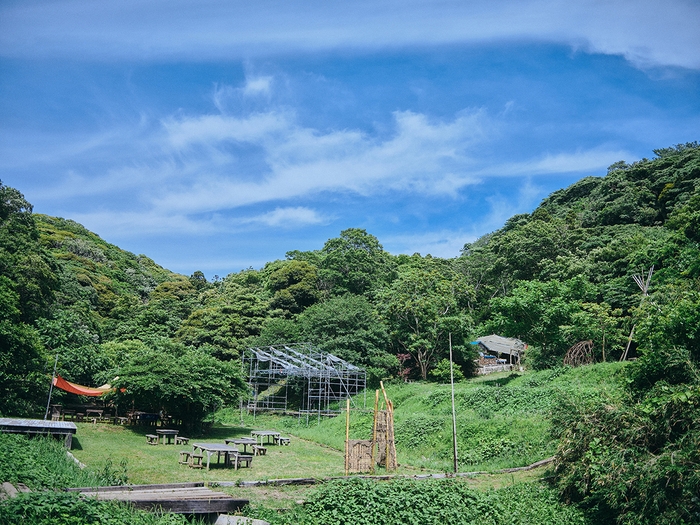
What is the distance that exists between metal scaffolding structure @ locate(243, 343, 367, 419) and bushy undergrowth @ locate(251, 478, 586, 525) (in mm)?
14696

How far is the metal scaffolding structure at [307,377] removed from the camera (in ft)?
85.8

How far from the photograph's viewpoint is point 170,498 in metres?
8.19

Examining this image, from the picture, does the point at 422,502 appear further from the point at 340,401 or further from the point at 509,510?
the point at 340,401

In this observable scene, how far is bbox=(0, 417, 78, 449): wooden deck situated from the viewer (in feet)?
42.9

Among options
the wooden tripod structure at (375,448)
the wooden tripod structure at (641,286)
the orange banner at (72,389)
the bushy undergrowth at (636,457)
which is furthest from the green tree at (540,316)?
the orange banner at (72,389)

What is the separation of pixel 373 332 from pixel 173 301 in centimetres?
2270

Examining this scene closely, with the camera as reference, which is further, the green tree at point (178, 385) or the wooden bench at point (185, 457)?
the green tree at point (178, 385)

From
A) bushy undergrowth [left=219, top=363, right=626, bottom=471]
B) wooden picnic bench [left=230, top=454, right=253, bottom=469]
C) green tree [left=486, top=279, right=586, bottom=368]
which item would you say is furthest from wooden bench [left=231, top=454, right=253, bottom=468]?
green tree [left=486, top=279, right=586, bottom=368]

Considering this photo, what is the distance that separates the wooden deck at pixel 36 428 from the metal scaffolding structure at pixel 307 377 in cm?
1104

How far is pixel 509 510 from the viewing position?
9695mm

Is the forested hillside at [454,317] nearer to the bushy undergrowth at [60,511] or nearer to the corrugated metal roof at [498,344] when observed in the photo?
the corrugated metal roof at [498,344]

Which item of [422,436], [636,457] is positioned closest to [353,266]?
[422,436]

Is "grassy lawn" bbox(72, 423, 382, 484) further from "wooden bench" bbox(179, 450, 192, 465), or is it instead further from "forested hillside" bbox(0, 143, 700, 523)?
"forested hillside" bbox(0, 143, 700, 523)

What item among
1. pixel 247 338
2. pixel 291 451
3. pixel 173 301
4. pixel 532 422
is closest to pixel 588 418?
pixel 532 422
